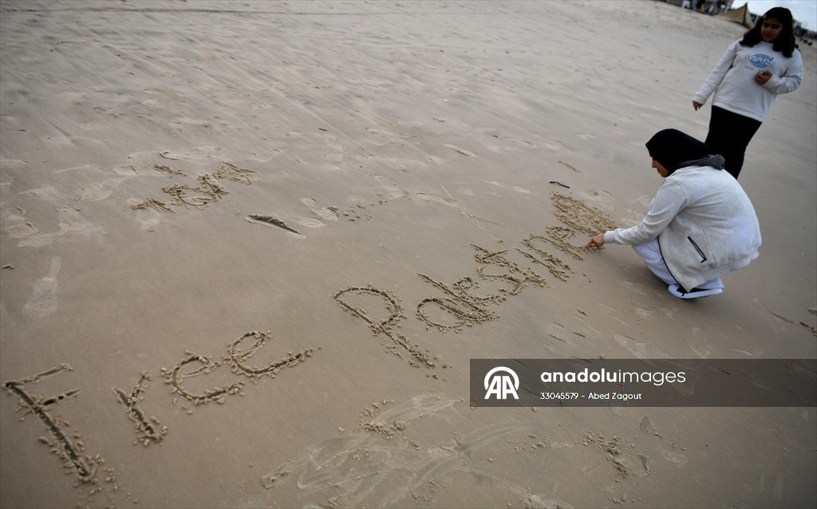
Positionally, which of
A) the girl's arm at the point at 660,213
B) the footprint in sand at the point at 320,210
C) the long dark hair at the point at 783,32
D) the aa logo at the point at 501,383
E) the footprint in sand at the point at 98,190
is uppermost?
the long dark hair at the point at 783,32

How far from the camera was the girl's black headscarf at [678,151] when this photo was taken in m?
2.53

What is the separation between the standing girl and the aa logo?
268 cm

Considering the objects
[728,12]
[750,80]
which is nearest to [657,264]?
[750,80]

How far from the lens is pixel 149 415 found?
1546 millimetres

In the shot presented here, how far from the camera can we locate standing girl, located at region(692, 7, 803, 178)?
3209mm

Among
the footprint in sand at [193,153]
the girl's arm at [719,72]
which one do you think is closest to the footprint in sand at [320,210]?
the footprint in sand at [193,153]

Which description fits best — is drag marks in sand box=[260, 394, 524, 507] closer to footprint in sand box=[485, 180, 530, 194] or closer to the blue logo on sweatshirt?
footprint in sand box=[485, 180, 530, 194]

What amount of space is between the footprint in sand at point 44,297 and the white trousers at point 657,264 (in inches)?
109

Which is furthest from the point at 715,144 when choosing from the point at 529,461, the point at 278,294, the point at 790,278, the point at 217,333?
the point at 217,333

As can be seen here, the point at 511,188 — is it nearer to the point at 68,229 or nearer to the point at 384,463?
the point at 384,463

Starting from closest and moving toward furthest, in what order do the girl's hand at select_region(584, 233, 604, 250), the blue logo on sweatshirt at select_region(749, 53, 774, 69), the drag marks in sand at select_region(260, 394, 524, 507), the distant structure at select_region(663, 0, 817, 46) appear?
the drag marks in sand at select_region(260, 394, 524, 507) → the girl's hand at select_region(584, 233, 604, 250) → the blue logo on sweatshirt at select_region(749, 53, 774, 69) → the distant structure at select_region(663, 0, 817, 46)

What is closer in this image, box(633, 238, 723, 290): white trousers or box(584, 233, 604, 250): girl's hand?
box(633, 238, 723, 290): white trousers

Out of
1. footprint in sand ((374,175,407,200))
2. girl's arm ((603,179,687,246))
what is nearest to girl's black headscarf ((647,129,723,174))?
girl's arm ((603,179,687,246))

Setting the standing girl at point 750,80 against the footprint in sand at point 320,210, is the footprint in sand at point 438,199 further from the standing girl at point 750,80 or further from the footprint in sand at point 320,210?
the standing girl at point 750,80
